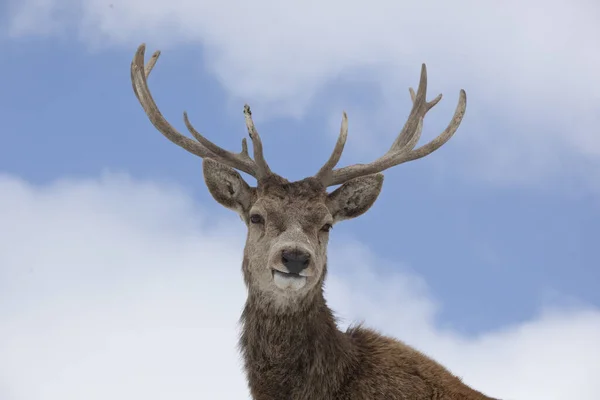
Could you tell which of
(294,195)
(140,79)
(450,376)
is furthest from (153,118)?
(450,376)

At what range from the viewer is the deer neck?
902 centimetres

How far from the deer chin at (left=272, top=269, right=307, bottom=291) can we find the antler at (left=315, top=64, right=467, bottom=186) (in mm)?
2103

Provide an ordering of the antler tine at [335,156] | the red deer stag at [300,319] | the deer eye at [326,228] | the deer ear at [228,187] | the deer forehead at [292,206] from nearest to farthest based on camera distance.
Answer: the red deer stag at [300,319] < the deer forehead at [292,206] < the deer eye at [326,228] < the deer ear at [228,187] < the antler tine at [335,156]

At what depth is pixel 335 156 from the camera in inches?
425

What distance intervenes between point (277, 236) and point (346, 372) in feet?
5.77

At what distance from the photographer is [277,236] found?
9.31m

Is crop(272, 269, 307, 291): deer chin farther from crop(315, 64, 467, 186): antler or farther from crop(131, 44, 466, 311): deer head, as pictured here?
crop(315, 64, 467, 186): antler

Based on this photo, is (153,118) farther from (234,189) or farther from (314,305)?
(314,305)

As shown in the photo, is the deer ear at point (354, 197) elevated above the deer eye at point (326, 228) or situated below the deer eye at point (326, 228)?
above

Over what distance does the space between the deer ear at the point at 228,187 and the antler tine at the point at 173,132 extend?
1.45 ft

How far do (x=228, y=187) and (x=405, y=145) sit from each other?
9.90ft

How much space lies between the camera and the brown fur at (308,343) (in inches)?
356

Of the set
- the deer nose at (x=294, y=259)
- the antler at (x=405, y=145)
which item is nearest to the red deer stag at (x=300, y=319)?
the deer nose at (x=294, y=259)

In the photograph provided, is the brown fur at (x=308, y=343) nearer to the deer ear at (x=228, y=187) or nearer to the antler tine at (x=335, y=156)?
the deer ear at (x=228, y=187)
